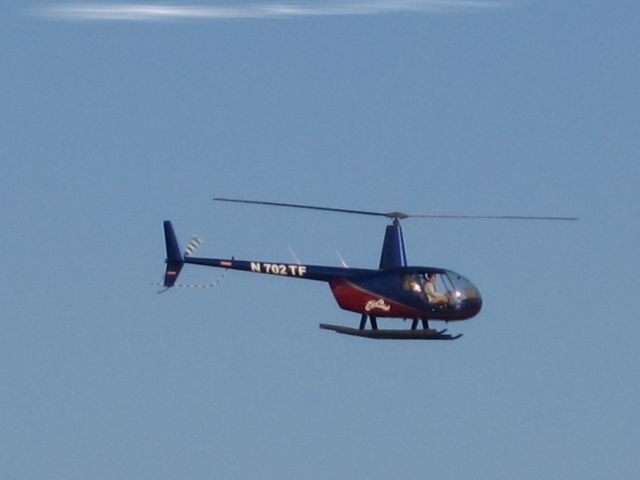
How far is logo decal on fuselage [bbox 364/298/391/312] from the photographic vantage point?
82.8 m

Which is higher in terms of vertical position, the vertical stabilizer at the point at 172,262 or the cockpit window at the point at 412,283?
the vertical stabilizer at the point at 172,262

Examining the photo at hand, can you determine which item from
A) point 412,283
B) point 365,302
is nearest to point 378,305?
point 365,302

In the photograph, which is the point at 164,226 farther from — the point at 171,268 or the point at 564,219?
the point at 564,219

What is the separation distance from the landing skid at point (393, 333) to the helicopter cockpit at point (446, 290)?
4.60 feet

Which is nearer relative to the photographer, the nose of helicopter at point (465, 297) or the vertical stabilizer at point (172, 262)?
the nose of helicopter at point (465, 297)

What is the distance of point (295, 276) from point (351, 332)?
5.17m

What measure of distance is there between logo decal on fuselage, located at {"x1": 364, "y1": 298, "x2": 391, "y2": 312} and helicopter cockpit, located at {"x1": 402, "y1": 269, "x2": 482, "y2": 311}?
3.30 feet

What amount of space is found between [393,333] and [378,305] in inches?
92.7

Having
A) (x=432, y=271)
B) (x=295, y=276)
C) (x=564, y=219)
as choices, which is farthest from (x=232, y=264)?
(x=564, y=219)

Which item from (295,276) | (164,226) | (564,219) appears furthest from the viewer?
(164,226)

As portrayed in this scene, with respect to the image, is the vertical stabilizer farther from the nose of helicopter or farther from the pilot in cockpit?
the nose of helicopter

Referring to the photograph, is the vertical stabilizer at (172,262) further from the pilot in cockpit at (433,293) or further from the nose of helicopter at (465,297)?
the nose of helicopter at (465,297)

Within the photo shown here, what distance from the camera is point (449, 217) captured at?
82.6m

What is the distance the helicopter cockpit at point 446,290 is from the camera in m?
82.1
